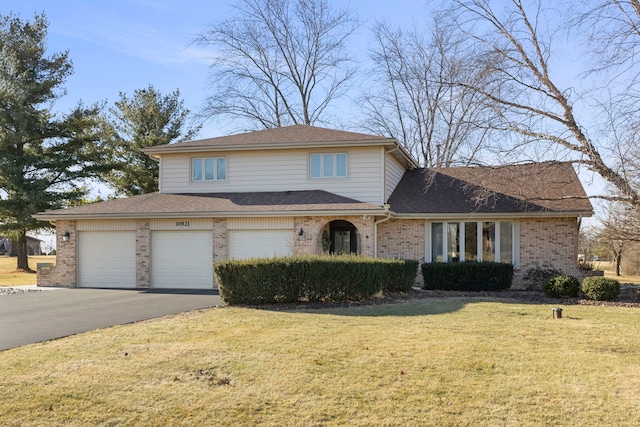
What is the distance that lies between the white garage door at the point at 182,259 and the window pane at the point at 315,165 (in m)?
4.22

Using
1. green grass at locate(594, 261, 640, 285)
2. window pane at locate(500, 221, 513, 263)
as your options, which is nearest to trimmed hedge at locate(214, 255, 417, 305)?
window pane at locate(500, 221, 513, 263)

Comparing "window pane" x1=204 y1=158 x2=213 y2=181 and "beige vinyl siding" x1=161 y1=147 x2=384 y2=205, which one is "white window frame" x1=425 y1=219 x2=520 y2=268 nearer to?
"beige vinyl siding" x1=161 y1=147 x2=384 y2=205

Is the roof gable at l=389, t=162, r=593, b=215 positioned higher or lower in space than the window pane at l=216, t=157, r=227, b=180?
lower

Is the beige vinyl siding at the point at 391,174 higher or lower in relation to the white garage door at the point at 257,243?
higher

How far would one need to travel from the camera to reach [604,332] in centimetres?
953

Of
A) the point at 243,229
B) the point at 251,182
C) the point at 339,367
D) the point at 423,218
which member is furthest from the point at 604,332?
the point at 251,182

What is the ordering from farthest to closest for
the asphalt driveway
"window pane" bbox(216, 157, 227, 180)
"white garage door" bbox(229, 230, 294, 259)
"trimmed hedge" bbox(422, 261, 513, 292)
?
"window pane" bbox(216, 157, 227, 180) < "white garage door" bbox(229, 230, 294, 259) < "trimmed hedge" bbox(422, 261, 513, 292) < the asphalt driveway

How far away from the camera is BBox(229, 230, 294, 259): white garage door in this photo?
58.3ft

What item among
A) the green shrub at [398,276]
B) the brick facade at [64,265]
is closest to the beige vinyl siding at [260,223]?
the green shrub at [398,276]

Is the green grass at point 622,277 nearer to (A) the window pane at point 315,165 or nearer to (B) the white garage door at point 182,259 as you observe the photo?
(A) the window pane at point 315,165

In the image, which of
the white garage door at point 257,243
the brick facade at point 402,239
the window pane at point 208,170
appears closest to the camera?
the white garage door at point 257,243

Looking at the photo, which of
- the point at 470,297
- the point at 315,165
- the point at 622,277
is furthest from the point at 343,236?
the point at 622,277

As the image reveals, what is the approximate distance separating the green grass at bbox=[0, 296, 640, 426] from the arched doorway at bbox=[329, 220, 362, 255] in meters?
10.4

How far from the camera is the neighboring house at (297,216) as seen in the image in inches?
694
